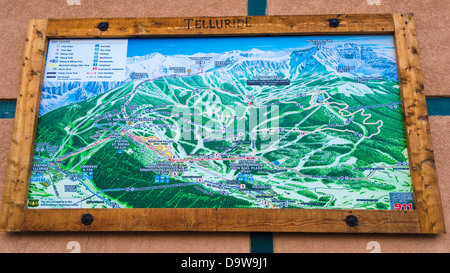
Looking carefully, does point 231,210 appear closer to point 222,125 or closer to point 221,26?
point 222,125

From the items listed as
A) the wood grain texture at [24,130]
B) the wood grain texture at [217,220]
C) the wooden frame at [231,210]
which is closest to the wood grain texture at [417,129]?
the wooden frame at [231,210]

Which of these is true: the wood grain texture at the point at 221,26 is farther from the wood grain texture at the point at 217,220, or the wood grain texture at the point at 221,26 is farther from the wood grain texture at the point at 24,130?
the wood grain texture at the point at 217,220

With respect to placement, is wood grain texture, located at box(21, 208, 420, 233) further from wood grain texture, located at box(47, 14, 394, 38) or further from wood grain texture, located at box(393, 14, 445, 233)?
wood grain texture, located at box(47, 14, 394, 38)

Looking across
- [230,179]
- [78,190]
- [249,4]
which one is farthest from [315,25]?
[78,190]

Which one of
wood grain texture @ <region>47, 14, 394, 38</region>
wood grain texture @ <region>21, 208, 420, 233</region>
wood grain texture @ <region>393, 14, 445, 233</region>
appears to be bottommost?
wood grain texture @ <region>21, 208, 420, 233</region>

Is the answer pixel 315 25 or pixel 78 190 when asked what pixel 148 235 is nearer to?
pixel 78 190

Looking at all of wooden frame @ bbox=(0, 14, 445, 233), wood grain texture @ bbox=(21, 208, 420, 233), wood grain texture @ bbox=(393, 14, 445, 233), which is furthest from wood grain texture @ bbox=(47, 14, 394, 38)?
wood grain texture @ bbox=(21, 208, 420, 233)
